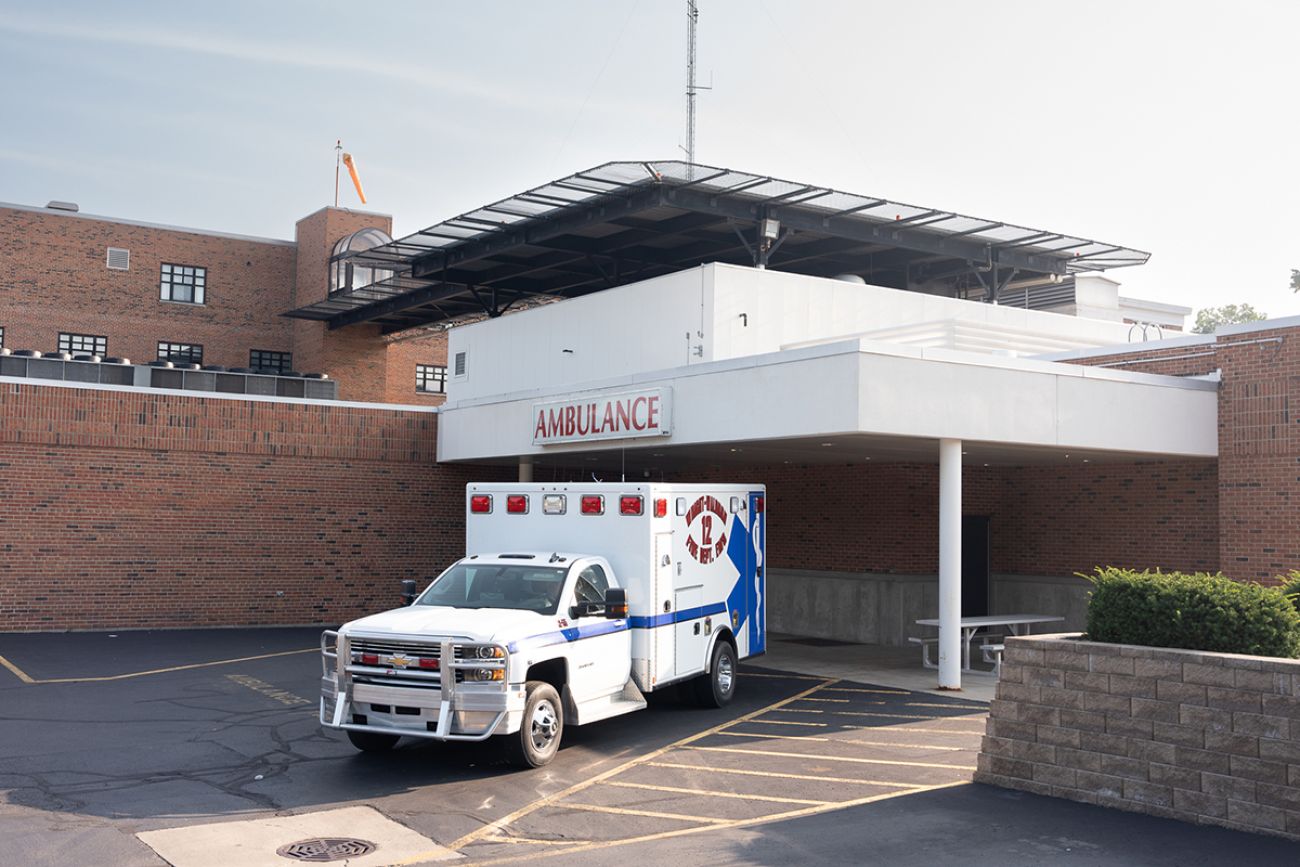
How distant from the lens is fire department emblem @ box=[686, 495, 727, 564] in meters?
14.5

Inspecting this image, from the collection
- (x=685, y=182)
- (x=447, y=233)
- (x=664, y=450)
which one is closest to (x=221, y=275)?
(x=447, y=233)

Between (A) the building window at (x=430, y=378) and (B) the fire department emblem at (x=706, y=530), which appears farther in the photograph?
(A) the building window at (x=430, y=378)

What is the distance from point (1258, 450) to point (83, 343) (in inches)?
1428

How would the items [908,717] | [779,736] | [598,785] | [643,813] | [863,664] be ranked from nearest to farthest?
[643,813], [598,785], [779,736], [908,717], [863,664]

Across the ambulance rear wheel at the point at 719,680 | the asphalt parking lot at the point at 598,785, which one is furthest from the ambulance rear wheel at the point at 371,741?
the ambulance rear wheel at the point at 719,680

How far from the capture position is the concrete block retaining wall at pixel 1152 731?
9.04 meters

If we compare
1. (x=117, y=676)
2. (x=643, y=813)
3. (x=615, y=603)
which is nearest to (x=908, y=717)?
(x=615, y=603)

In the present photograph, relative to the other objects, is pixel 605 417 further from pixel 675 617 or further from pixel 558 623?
pixel 558 623

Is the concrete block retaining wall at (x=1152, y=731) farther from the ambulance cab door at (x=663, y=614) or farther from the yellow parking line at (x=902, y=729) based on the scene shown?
the ambulance cab door at (x=663, y=614)

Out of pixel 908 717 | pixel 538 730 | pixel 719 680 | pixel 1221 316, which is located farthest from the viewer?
pixel 1221 316

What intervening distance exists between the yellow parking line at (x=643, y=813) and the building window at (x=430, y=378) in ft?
121

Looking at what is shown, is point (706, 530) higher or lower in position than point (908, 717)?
higher

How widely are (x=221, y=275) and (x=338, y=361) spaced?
514 centimetres

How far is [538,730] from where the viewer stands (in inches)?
463
